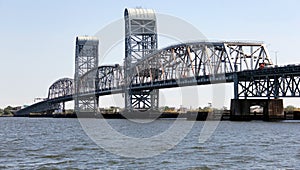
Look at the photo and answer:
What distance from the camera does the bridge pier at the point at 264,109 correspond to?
105 m

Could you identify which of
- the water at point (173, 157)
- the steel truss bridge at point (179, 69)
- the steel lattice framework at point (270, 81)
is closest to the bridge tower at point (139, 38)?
the steel truss bridge at point (179, 69)

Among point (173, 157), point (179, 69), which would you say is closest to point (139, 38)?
point (179, 69)

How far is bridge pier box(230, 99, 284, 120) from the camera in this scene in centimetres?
10488

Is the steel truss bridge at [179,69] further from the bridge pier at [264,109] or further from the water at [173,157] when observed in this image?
the water at [173,157]

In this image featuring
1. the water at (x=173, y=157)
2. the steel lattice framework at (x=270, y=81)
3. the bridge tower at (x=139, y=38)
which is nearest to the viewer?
the water at (x=173, y=157)

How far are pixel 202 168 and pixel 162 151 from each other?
9.53 m

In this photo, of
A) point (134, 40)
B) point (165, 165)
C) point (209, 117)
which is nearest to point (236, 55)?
point (209, 117)

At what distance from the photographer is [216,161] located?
36.4 meters

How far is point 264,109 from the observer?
106562 millimetres

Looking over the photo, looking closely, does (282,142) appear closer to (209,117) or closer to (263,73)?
(263,73)

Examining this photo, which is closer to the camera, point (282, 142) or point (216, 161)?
point (216, 161)

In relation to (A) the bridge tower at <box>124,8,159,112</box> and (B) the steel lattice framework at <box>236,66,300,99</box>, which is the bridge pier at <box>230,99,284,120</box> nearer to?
(B) the steel lattice framework at <box>236,66,300,99</box>

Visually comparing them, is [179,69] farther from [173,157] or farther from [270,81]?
[173,157]

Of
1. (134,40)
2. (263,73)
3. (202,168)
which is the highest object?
(134,40)
